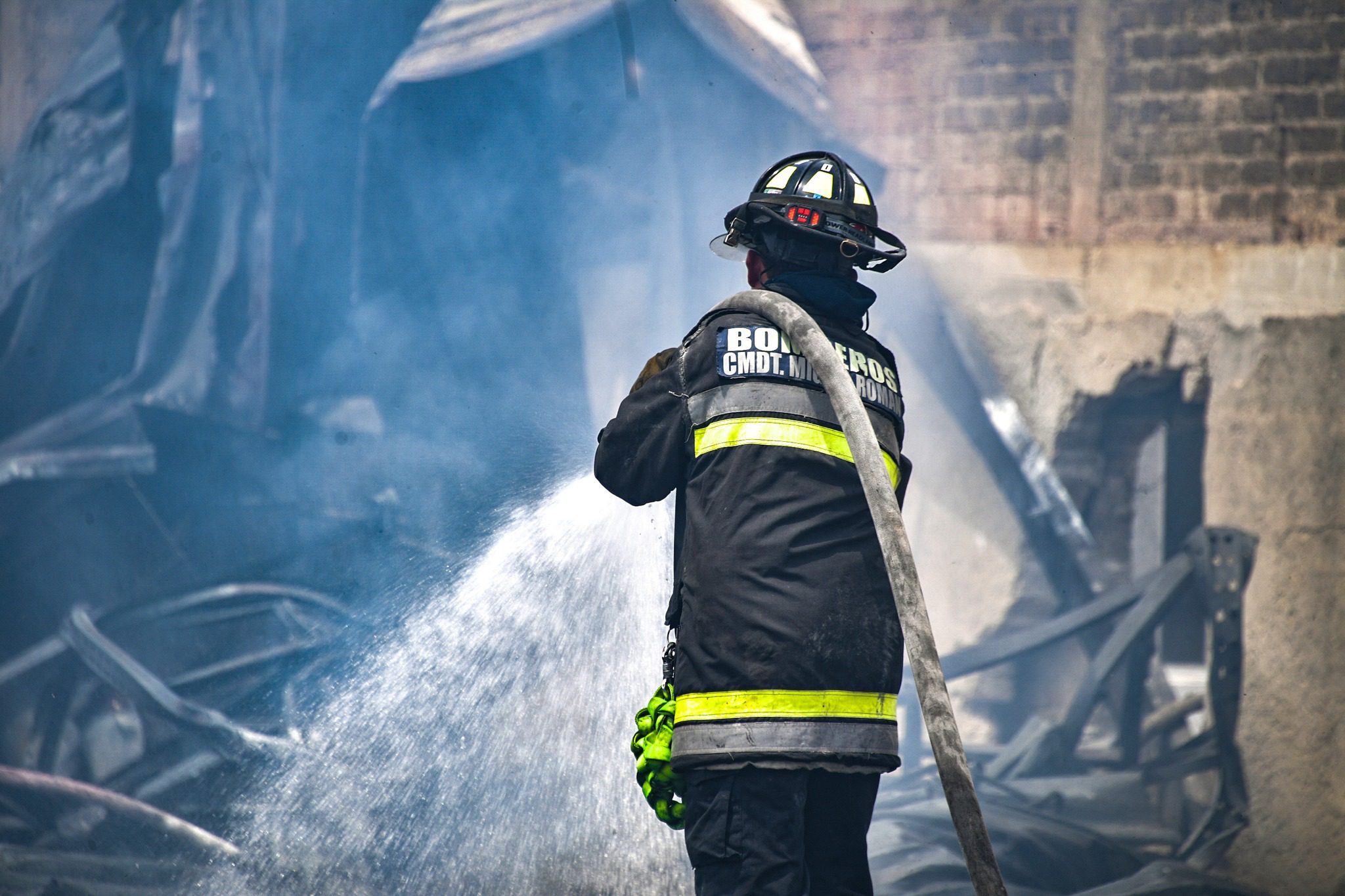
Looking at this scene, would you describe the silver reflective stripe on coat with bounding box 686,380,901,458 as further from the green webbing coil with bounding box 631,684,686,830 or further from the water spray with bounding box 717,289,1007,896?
the green webbing coil with bounding box 631,684,686,830

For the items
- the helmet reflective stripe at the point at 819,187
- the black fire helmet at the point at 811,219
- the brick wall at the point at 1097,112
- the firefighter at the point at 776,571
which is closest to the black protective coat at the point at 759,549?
the firefighter at the point at 776,571

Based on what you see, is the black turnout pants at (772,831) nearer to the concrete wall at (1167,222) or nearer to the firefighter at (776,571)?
the firefighter at (776,571)

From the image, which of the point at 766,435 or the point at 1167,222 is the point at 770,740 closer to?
the point at 766,435

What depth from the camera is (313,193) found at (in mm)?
5008

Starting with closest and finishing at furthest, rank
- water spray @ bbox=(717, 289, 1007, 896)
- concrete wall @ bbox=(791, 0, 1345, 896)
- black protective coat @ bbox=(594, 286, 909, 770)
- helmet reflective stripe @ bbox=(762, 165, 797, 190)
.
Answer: water spray @ bbox=(717, 289, 1007, 896) → black protective coat @ bbox=(594, 286, 909, 770) → helmet reflective stripe @ bbox=(762, 165, 797, 190) → concrete wall @ bbox=(791, 0, 1345, 896)

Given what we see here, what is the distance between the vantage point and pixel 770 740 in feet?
7.04

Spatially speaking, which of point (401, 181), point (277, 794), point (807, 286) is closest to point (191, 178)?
point (401, 181)

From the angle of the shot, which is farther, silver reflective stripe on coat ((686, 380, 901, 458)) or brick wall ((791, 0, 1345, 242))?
brick wall ((791, 0, 1345, 242))

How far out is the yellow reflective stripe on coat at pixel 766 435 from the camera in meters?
2.29

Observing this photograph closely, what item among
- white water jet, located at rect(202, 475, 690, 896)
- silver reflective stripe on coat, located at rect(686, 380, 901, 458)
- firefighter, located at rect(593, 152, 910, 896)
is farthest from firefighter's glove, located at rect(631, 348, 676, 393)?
white water jet, located at rect(202, 475, 690, 896)

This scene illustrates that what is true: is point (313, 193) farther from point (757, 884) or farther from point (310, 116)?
point (757, 884)

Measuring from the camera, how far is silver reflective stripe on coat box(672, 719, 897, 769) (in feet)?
7.03

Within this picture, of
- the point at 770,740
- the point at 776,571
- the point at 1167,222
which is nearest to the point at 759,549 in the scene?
the point at 776,571

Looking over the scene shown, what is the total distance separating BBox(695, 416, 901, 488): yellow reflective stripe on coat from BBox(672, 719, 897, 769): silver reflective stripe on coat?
52cm
